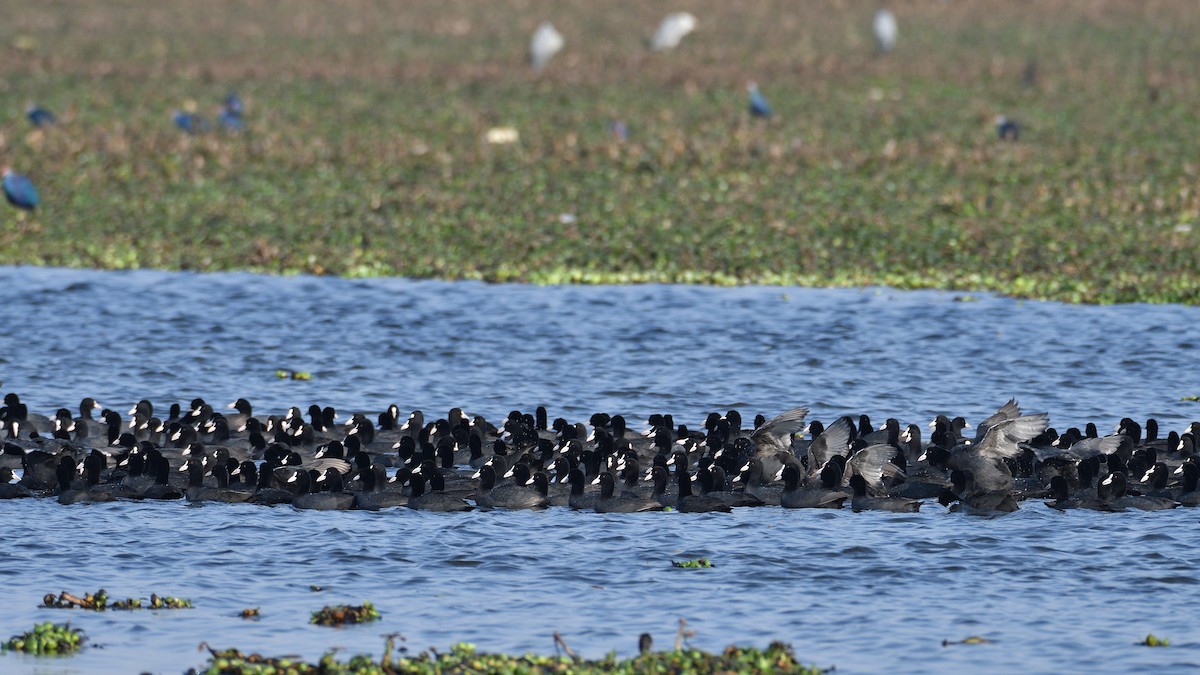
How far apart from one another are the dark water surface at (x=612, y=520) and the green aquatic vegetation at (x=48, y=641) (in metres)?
0.17

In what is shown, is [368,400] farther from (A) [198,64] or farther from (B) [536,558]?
(A) [198,64]

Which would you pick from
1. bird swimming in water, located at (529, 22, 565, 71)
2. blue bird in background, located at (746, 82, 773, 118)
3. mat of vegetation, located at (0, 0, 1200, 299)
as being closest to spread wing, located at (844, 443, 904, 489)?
mat of vegetation, located at (0, 0, 1200, 299)


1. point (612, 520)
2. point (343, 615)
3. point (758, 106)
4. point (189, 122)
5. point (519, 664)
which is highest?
point (758, 106)

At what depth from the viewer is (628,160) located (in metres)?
37.3

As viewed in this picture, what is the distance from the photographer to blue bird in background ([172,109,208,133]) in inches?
1579

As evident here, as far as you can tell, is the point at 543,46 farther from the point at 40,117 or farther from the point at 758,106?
the point at 40,117

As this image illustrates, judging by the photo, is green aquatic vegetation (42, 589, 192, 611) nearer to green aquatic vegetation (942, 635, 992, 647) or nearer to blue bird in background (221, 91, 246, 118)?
green aquatic vegetation (942, 635, 992, 647)

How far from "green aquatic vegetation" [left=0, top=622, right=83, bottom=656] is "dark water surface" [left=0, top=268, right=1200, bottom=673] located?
0.57 ft

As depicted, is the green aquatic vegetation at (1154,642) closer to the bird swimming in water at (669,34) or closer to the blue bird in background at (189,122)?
the blue bird in background at (189,122)

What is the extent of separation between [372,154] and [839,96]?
13344 millimetres

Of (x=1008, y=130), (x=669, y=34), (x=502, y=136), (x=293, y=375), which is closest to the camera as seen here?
(x=293, y=375)

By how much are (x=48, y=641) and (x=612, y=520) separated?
5740mm

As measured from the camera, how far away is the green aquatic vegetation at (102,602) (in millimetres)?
14086

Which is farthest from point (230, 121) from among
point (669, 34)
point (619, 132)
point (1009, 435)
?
point (1009, 435)
